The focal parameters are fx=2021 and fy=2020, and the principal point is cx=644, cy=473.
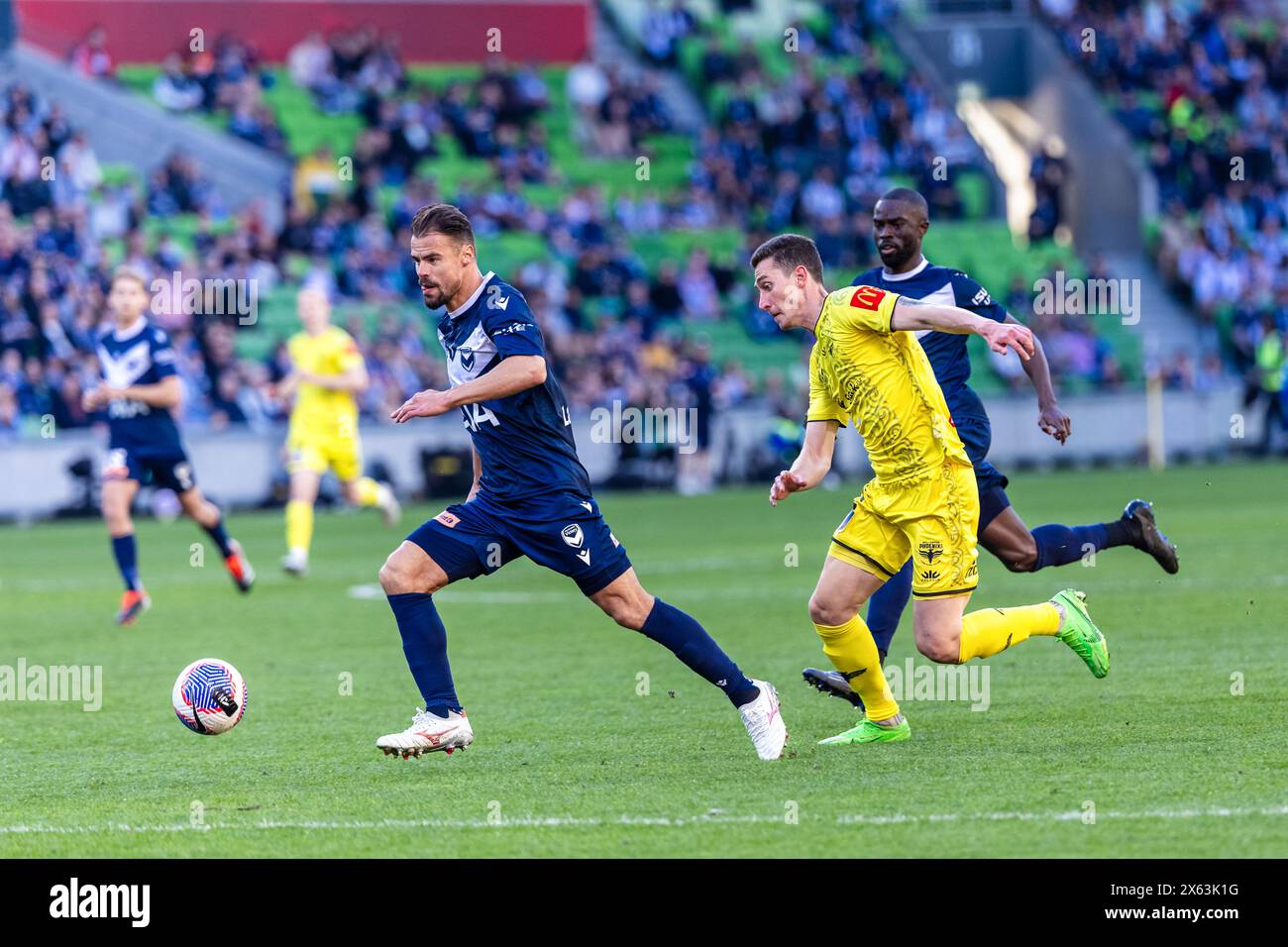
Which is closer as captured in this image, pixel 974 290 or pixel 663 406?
pixel 974 290

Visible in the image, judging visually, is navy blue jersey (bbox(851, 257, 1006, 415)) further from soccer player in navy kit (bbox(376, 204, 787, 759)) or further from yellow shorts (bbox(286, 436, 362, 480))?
yellow shorts (bbox(286, 436, 362, 480))

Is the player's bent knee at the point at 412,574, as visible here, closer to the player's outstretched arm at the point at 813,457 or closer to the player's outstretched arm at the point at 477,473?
the player's outstretched arm at the point at 477,473

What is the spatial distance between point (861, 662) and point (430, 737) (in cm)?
176

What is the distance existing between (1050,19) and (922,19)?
2.57 metres

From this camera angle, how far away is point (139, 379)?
13953 millimetres

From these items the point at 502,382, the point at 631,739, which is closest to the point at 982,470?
the point at 631,739

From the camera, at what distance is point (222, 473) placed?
26.3 m

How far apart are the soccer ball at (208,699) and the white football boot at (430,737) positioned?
109cm

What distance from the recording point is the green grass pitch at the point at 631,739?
20.7ft

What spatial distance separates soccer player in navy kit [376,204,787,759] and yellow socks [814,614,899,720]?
0.39m

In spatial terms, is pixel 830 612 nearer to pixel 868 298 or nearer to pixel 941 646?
pixel 941 646

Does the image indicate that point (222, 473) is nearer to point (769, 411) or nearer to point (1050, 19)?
point (769, 411)
